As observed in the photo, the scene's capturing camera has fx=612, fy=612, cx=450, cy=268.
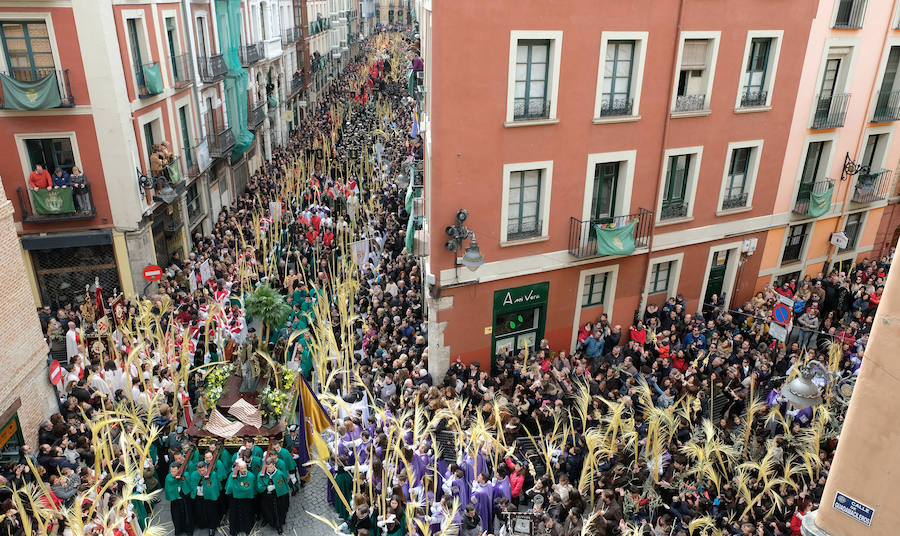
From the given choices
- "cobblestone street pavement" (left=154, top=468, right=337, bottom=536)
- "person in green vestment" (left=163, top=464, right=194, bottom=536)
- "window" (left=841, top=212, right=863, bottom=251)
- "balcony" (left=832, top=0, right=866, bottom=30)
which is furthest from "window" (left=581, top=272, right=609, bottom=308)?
"person in green vestment" (left=163, top=464, right=194, bottom=536)

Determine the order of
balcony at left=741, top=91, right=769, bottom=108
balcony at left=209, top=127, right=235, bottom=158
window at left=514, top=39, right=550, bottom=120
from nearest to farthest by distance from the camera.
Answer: window at left=514, top=39, right=550, bottom=120 < balcony at left=741, top=91, right=769, bottom=108 < balcony at left=209, top=127, right=235, bottom=158

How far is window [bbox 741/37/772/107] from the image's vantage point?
18016 millimetres

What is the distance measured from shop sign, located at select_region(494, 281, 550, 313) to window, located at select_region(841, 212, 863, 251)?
13.3 m

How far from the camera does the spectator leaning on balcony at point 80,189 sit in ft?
63.3

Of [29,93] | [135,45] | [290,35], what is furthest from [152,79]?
[290,35]

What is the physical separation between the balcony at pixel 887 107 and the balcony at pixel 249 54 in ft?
95.9

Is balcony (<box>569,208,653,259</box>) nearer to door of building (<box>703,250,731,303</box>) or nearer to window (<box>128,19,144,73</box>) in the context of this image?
door of building (<box>703,250,731,303</box>)

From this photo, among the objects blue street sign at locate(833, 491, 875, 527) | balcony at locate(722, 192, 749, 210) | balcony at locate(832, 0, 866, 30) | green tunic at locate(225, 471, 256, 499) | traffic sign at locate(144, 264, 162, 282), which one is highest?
balcony at locate(832, 0, 866, 30)

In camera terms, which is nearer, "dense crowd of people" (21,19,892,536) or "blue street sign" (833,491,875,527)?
"blue street sign" (833,491,875,527)

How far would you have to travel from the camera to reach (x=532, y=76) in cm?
1556

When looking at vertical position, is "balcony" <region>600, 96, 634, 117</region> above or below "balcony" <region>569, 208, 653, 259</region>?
above

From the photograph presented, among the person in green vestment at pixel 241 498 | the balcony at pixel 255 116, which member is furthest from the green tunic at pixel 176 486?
the balcony at pixel 255 116

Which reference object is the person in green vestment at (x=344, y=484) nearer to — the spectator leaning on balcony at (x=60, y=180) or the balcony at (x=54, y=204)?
the balcony at (x=54, y=204)

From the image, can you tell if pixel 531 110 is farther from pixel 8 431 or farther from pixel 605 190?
pixel 8 431
